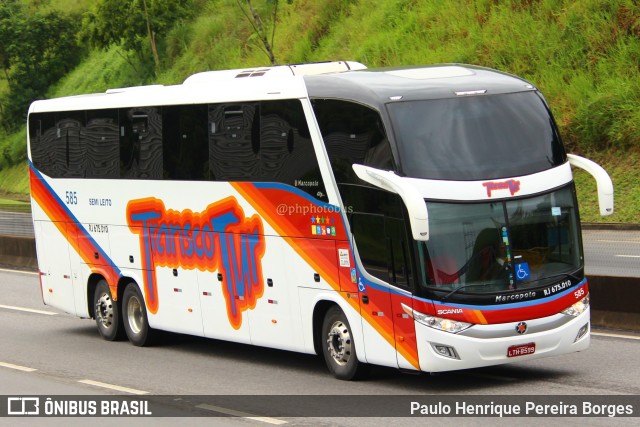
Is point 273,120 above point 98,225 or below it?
above

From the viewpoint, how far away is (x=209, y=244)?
1619 centimetres

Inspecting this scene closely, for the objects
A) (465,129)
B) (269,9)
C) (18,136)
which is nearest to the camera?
(465,129)

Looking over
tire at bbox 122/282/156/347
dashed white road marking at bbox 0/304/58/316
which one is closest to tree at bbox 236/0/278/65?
dashed white road marking at bbox 0/304/58/316

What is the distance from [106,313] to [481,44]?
24447 mm

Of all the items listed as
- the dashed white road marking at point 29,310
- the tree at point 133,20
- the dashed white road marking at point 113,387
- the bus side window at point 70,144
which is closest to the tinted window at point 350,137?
the dashed white road marking at point 113,387

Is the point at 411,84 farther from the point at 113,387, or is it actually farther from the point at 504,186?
the point at 113,387

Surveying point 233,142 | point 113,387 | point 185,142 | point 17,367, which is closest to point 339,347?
point 113,387

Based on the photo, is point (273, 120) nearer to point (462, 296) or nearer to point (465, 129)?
point (465, 129)

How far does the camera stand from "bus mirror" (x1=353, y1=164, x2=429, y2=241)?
1215 cm

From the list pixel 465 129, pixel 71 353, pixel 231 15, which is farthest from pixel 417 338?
pixel 231 15

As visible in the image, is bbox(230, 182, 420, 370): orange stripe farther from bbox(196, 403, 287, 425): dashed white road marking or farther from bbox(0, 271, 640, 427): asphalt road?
bbox(196, 403, 287, 425): dashed white road marking

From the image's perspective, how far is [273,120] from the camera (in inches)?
590

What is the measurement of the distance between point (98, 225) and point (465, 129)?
7.51 meters

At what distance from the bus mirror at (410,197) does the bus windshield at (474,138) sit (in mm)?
205
